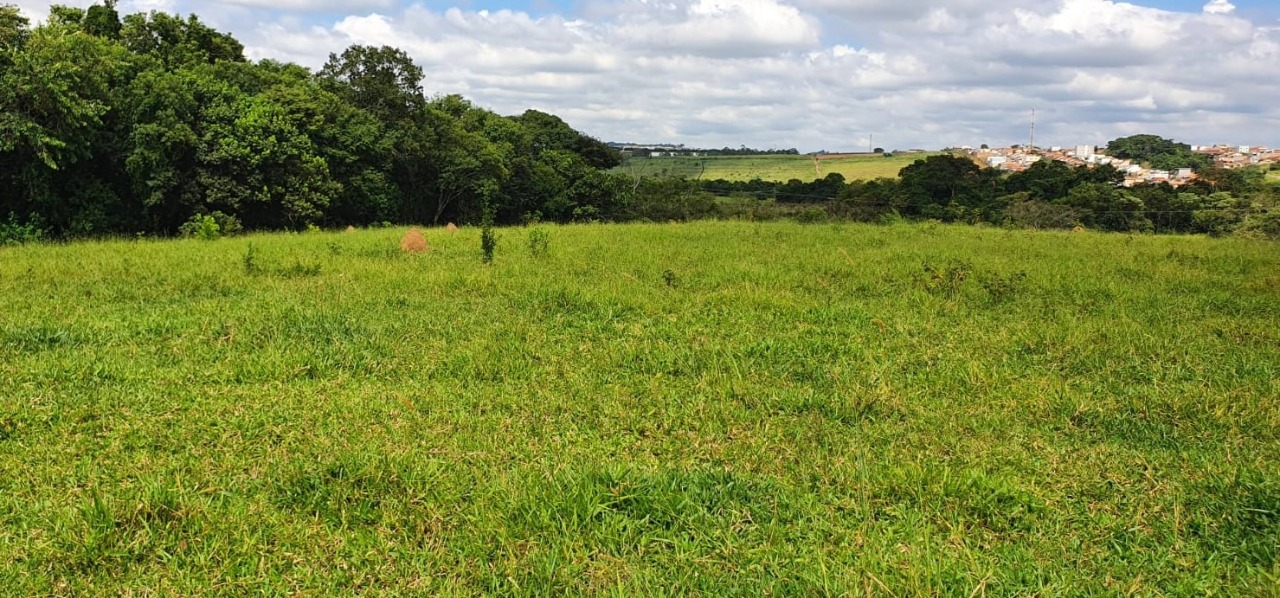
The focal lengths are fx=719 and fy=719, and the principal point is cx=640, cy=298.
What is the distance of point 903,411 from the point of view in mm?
4168

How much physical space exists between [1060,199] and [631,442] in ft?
101

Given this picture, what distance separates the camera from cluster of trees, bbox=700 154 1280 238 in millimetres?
23578

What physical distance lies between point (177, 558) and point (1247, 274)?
12360 mm

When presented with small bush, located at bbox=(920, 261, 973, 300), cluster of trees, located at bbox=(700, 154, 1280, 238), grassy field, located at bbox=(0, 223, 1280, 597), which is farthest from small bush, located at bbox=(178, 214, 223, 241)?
cluster of trees, located at bbox=(700, 154, 1280, 238)

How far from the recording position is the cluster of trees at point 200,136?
50.6 feet

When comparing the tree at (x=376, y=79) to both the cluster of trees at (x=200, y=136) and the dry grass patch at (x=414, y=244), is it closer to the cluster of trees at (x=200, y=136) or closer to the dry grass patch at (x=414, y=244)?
the cluster of trees at (x=200, y=136)

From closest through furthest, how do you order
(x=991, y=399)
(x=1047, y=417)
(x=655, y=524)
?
(x=655, y=524)
(x=1047, y=417)
(x=991, y=399)

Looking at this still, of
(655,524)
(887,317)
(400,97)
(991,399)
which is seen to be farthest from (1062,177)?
(655,524)

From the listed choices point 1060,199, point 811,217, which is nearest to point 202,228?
point 811,217

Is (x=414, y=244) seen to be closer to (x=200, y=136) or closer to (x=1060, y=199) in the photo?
(x=200, y=136)

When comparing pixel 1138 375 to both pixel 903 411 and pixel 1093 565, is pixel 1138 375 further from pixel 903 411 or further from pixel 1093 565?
pixel 1093 565

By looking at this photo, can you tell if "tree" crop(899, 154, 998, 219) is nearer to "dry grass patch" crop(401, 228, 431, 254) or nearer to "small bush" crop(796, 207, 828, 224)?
"small bush" crop(796, 207, 828, 224)

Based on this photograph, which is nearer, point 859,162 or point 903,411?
point 903,411

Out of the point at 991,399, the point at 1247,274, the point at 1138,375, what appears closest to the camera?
the point at 991,399
